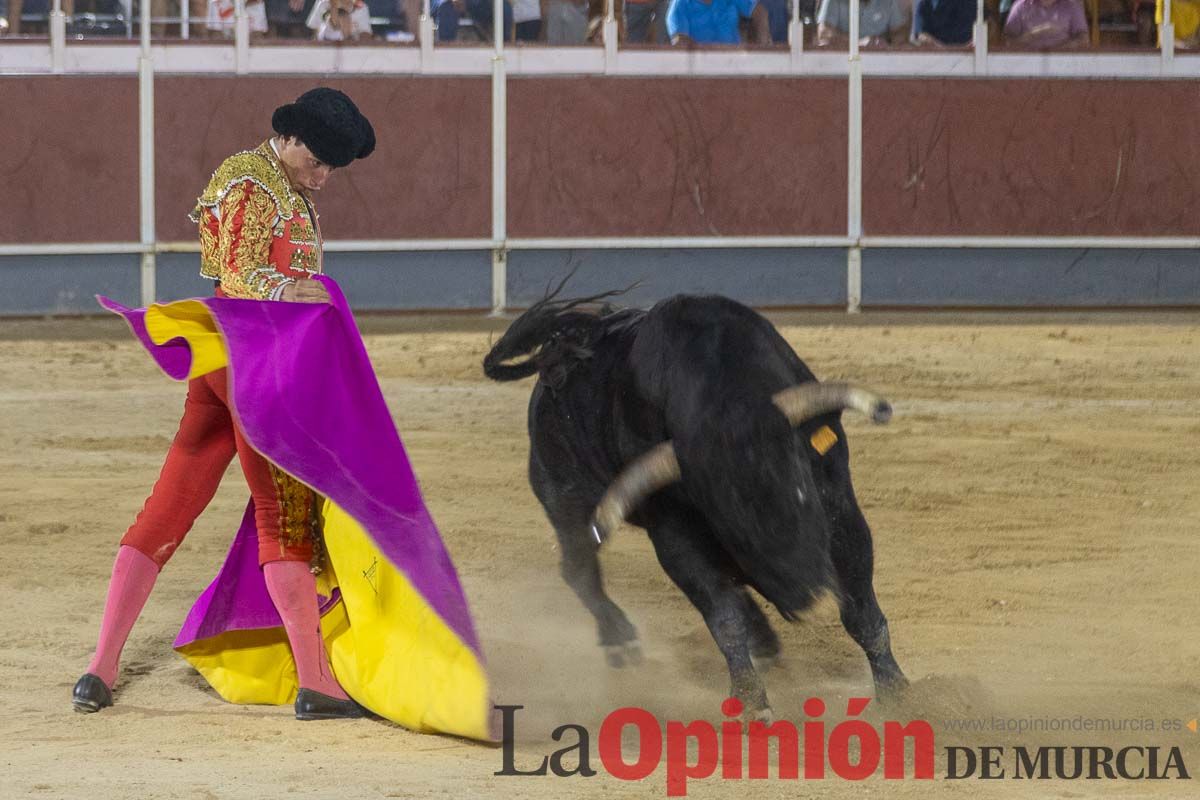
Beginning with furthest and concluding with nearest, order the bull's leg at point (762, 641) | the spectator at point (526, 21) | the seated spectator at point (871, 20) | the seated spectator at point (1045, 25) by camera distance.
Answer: the seated spectator at point (1045, 25)
the seated spectator at point (871, 20)
the spectator at point (526, 21)
the bull's leg at point (762, 641)

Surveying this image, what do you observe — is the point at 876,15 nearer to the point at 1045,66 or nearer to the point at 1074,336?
the point at 1045,66

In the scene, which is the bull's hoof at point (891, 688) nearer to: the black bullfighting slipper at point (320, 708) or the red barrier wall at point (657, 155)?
the black bullfighting slipper at point (320, 708)

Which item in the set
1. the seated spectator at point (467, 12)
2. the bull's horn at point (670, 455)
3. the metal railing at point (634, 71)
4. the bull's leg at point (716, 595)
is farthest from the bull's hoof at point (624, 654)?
the seated spectator at point (467, 12)

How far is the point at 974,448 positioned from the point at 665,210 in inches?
168

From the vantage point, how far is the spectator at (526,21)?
9.84m

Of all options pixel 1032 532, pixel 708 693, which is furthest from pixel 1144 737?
pixel 1032 532

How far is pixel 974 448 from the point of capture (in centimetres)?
597

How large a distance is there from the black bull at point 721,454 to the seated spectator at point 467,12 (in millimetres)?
6591

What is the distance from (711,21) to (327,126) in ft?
24.3

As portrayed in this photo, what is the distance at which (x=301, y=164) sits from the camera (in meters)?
2.92

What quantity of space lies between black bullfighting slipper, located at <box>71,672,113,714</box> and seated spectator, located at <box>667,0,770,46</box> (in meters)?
7.51

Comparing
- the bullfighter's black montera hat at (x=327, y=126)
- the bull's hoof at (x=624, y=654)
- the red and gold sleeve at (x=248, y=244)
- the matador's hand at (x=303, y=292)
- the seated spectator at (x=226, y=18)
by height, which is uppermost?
the seated spectator at (x=226, y=18)

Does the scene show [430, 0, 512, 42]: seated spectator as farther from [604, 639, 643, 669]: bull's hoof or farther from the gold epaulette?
the gold epaulette

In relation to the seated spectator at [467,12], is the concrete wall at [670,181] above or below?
below
